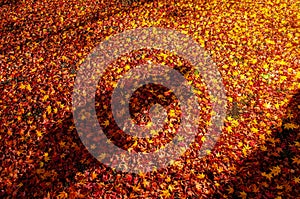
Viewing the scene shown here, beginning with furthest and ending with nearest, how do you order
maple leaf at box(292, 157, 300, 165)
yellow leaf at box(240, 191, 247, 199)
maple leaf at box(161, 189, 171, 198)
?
maple leaf at box(292, 157, 300, 165), maple leaf at box(161, 189, 171, 198), yellow leaf at box(240, 191, 247, 199)

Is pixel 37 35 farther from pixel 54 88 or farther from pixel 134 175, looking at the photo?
pixel 134 175

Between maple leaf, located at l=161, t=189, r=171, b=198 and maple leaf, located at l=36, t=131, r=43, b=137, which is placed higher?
maple leaf, located at l=36, t=131, r=43, b=137

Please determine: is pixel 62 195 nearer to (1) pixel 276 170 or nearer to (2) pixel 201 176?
(2) pixel 201 176

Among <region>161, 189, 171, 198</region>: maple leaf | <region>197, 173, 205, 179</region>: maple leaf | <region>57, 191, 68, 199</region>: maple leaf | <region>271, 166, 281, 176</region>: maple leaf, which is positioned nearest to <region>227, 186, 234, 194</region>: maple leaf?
<region>197, 173, 205, 179</region>: maple leaf

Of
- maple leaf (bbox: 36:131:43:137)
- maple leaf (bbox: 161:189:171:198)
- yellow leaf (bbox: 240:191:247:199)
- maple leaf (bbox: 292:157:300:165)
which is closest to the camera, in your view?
yellow leaf (bbox: 240:191:247:199)

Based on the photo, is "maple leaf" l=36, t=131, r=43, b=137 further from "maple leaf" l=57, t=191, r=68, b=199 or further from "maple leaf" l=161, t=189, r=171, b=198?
"maple leaf" l=161, t=189, r=171, b=198

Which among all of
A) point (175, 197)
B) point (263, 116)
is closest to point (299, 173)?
point (263, 116)

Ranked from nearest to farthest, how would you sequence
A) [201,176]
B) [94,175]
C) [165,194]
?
1. [165,194]
2. [201,176]
3. [94,175]

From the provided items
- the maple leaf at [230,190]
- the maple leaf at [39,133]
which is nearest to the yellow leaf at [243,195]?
the maple leaf at [230,190]

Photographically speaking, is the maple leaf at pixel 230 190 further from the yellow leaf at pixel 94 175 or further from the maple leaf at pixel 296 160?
the yellow leaf at pixel 94 175

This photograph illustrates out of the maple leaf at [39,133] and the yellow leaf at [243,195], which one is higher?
the maple leaf at [39,133]

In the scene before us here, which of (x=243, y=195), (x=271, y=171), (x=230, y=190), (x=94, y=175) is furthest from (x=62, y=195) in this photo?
(x=271, y=171)
